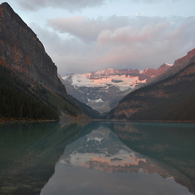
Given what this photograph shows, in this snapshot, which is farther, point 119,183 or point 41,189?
point 119,183

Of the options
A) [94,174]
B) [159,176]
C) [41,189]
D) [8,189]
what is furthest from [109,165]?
[8,189]

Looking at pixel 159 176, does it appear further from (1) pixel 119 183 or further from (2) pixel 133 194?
(2) pixel 133 194

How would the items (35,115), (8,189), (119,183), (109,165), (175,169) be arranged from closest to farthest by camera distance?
(8,189)
(119,183)
(175,169)
(109,165)
(35,115)

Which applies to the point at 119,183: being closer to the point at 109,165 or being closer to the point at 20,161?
the point at 109,165

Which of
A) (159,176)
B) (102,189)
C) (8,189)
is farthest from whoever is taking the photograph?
(159,176)

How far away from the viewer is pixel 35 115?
440 feet

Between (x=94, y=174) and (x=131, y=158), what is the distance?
30.6 ft

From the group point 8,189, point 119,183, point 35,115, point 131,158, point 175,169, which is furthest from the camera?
point 35,115

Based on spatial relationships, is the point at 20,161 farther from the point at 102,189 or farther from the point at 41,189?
the point at 102,189

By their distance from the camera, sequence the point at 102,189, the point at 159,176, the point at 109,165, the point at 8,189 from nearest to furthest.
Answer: the point at 8,189 < the point at 102,189 < the point at 159,176 < the point at 109,165

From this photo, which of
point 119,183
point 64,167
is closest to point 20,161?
point 64,167

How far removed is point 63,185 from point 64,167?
19.7 feet

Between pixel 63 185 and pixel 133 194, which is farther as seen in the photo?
pixel 63 185

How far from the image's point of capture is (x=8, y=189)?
47.7 feet
